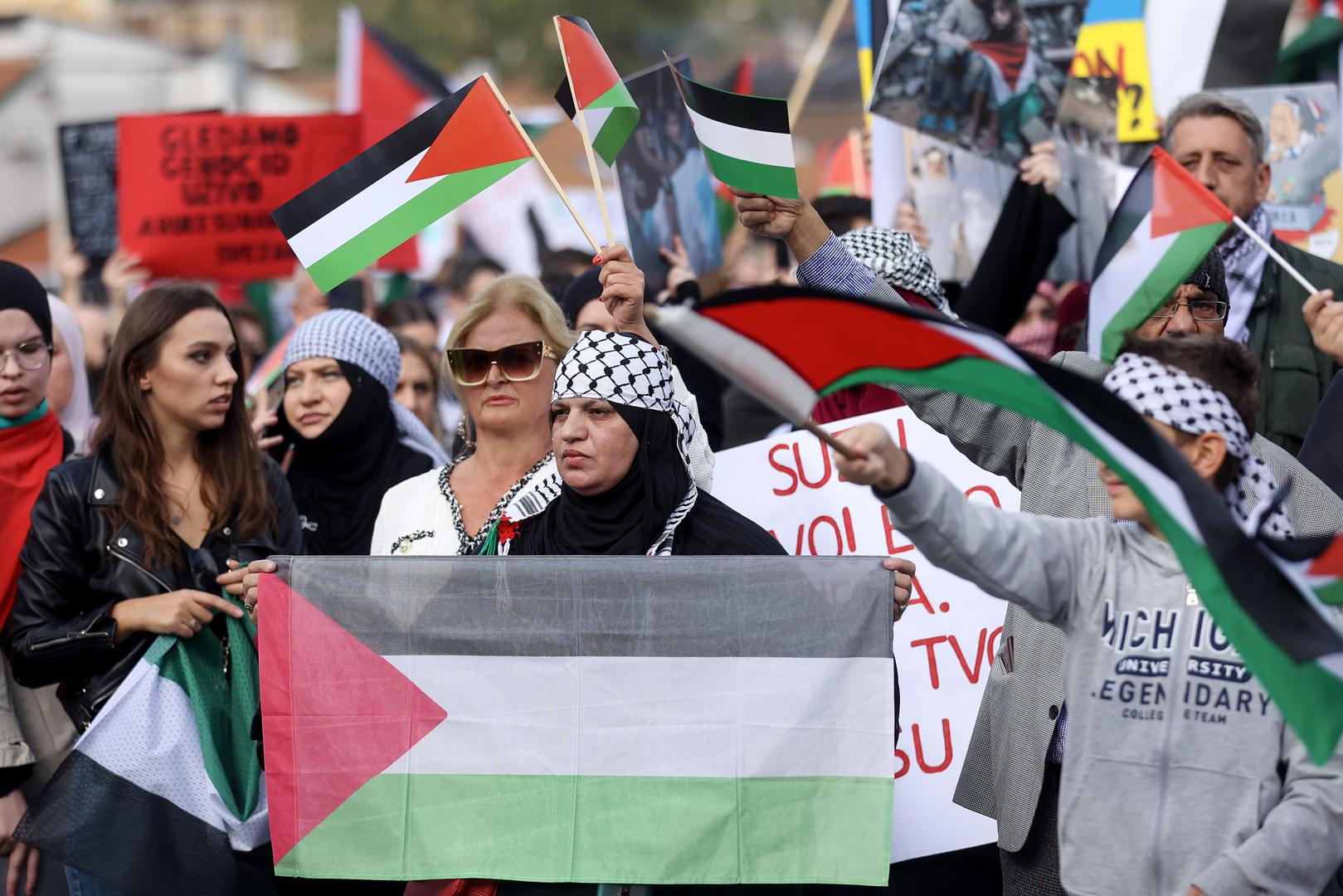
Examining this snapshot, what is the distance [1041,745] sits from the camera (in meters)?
3.47

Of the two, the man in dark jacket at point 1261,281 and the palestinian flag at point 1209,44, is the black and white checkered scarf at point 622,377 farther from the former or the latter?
the palestinian flag at point 1209,44

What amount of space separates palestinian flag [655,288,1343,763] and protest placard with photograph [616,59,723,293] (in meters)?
3.39

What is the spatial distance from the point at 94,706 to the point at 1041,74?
4.04 m

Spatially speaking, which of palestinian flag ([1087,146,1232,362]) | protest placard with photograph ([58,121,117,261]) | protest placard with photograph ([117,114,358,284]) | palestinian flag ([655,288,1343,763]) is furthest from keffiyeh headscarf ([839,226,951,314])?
protest placard with photograph ([58,121,117,261])

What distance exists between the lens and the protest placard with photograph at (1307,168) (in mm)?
6543

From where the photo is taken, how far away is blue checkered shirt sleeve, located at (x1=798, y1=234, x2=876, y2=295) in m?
4.00

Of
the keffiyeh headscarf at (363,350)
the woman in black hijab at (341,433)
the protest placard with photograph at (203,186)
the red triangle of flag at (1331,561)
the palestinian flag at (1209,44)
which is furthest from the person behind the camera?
the protest placard with photograph at (203,186)

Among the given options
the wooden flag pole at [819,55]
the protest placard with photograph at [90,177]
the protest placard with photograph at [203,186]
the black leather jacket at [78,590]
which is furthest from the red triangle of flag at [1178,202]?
the protest placard with photograph at [90,177]

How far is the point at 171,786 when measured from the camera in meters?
4.12

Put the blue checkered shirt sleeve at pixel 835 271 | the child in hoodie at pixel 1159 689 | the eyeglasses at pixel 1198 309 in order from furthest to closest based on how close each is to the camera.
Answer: the eyeglasses at pixel 1198 309
the blue checkered shirt sleeve at pixel 835 271
the child in hoodie at pixel 1159 689

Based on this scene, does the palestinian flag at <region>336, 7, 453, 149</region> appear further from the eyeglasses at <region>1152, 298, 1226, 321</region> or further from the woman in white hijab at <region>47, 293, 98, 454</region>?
the eyeglasses at <region>1152, 298, 1226, 321</region>

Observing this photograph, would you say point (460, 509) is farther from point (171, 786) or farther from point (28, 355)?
point (28, 355)

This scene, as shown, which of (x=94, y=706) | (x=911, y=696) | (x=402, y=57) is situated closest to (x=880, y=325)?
(x=911, y=696)

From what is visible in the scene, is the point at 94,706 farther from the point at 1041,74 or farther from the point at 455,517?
the point at 1041,74
